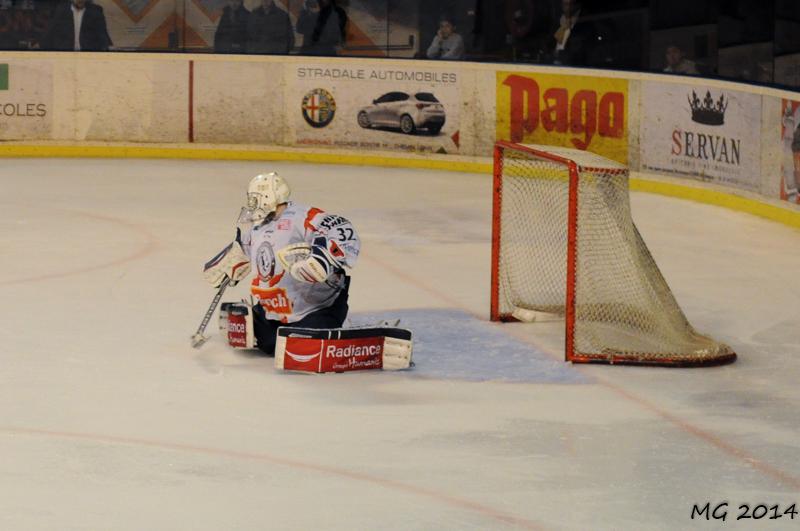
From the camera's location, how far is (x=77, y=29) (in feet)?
60.8

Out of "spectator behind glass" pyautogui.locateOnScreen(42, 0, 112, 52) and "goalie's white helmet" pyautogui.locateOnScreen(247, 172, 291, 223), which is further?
"spectator behind glass" pyautogui.locateOnScreen(42, 0, 112, 52)

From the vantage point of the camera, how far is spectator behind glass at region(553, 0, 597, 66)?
16888 millimetres

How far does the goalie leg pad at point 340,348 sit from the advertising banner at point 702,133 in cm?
633

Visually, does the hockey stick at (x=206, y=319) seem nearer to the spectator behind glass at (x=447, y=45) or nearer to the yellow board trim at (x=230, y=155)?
the yellow board trim at (x=230, y=155)

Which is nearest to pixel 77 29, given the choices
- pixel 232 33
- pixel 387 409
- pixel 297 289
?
pixel 232 33

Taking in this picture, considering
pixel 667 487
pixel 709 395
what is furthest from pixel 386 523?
pixel 709 395

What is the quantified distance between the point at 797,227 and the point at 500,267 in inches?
155

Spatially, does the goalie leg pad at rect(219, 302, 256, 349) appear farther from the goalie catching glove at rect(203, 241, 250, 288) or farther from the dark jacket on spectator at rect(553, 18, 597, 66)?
the dark jacket on spectator at rect(553, 18, 597, 66)

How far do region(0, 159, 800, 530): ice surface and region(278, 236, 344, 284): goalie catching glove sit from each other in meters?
0.56

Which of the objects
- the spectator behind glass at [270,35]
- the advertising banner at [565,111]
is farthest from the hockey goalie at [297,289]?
the spectator behind glass at [270,35]

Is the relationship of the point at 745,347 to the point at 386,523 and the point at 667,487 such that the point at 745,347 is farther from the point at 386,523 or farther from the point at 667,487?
the point at 386,523

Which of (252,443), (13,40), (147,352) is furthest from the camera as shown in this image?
(13,40)

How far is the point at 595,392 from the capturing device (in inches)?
354

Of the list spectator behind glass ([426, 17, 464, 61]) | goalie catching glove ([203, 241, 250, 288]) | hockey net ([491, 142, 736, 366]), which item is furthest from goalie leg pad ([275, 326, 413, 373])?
spectator behind glass ([426, 17, 464, 61])
